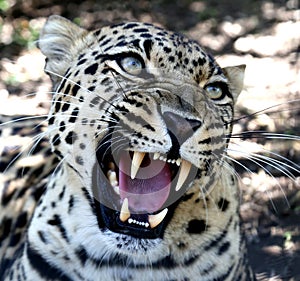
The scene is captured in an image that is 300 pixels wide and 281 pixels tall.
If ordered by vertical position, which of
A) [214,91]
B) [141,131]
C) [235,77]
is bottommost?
[141,131]

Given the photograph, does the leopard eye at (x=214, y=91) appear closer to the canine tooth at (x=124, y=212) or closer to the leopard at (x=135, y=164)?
the leopard at (x=135, y=164)

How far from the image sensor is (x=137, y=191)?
11.1 ft

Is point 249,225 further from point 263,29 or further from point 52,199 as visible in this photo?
point 263,29

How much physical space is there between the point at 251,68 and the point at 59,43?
3641 millimetres

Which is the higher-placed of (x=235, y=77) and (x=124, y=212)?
(x=235, y=77)

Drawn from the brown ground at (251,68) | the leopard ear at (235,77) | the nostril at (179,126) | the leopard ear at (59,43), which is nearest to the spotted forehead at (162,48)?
the leopard ear at (59,43)

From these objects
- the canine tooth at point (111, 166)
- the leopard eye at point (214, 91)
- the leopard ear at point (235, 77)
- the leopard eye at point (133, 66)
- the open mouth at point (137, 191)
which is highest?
the leopard ear at point (235, 77)

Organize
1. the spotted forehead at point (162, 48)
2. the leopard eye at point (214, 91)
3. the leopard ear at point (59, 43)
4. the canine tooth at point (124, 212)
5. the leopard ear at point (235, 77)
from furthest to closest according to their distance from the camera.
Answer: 1. the leopard ear at point (235, 77)
2. the leopard ear at point (59, 43)
3. the leopard eye at point (214, 91)
4. the spotted forehead at point (162, 48)
5. the canine tooth at point (124, 212)

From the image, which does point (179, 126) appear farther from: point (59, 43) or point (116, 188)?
point (59, 43)

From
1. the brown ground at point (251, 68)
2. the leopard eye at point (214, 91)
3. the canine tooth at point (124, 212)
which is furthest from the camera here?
the brown ground at point (251, 68)

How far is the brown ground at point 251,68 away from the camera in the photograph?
5426mm

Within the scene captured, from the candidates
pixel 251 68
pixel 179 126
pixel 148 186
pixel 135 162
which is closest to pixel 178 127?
pixel 179 126

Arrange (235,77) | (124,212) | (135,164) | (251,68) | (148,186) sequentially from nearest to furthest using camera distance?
(135,164), (124,212), (148,186), (235,77), (251,68)

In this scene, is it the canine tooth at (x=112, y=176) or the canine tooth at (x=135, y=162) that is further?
the canine tooth at (x=112, y=176)
